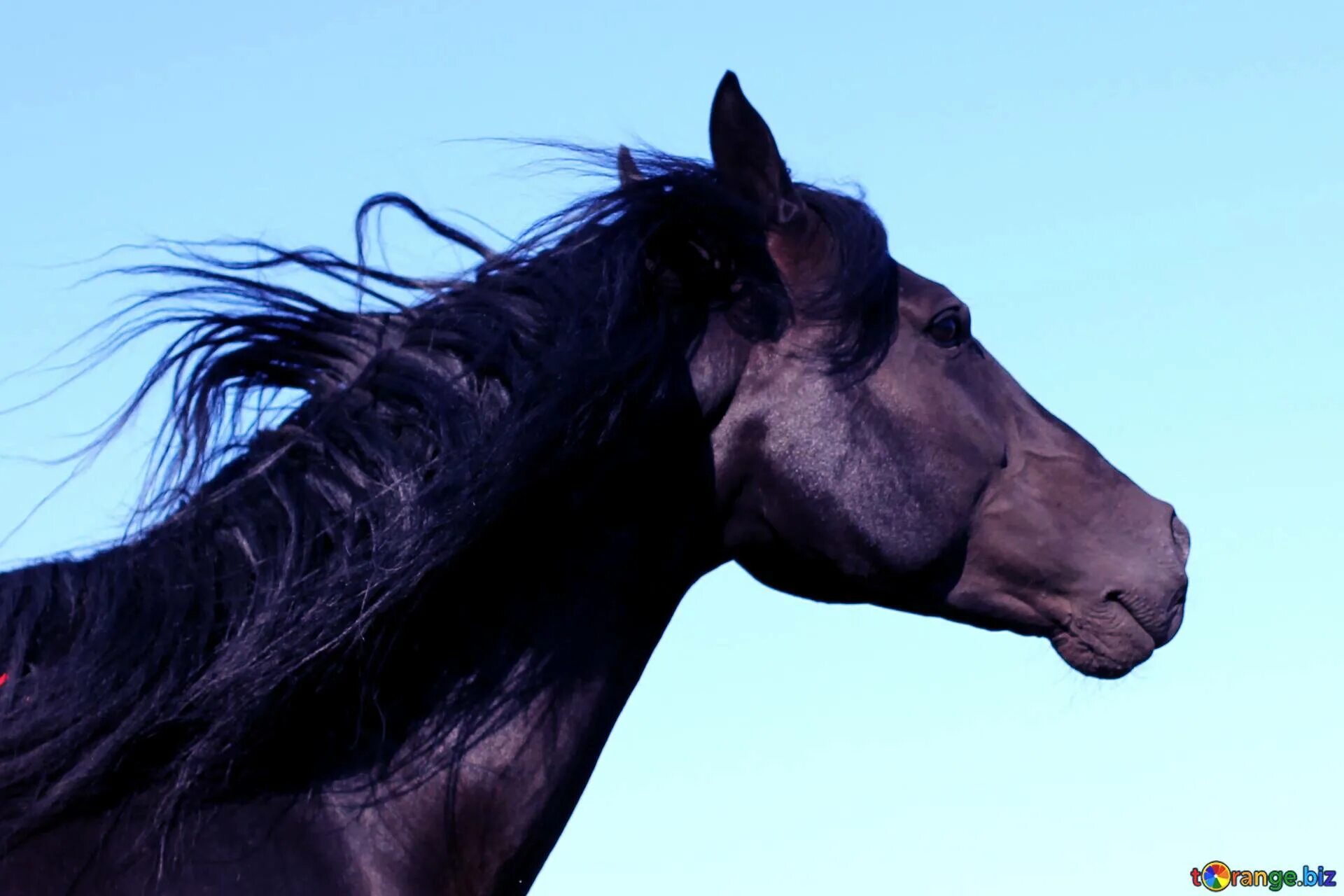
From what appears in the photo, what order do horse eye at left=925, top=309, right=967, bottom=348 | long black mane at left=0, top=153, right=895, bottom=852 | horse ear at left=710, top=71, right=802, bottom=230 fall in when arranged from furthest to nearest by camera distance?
horse eye at left=925, top=309, right=967, bottom=348 → horse ear at left=710, top=71, right=802, bottom=230 → long black mane at left=0, top=153, right=895, bottom=852

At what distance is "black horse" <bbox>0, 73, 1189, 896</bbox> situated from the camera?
3455mm

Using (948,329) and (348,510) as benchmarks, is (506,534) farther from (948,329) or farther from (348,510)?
(948,329)

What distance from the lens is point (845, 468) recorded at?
4.18 m

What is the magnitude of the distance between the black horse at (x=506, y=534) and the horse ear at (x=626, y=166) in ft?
0.08

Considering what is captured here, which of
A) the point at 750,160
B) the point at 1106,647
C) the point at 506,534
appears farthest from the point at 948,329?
the point at 506,534

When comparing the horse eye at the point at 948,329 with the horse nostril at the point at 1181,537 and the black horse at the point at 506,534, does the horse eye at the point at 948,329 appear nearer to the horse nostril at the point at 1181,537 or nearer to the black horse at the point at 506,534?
the black horse at the point at 506,534

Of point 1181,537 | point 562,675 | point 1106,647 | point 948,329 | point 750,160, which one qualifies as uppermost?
point 750,160

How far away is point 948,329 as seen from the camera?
14.9ft

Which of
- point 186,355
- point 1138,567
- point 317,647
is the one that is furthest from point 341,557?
point 1138,567

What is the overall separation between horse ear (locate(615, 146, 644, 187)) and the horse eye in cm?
91

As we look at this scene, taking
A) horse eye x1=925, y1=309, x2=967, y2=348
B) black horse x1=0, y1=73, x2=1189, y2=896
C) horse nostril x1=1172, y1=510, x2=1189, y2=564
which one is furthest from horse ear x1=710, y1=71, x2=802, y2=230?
horse nostril x1=1172, y1=510, x2=1189, y2=564

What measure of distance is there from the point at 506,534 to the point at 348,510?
39cm

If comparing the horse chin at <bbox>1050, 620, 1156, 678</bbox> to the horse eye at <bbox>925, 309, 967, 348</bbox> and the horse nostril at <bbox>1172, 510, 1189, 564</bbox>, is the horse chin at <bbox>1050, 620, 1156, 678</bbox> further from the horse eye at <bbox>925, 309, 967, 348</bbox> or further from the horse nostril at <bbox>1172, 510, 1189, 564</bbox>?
the horse eye at <bbox>925, 309, 967, 348</bbox>

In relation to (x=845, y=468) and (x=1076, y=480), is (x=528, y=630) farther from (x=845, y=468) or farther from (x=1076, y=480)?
(x=1076, y=480)
